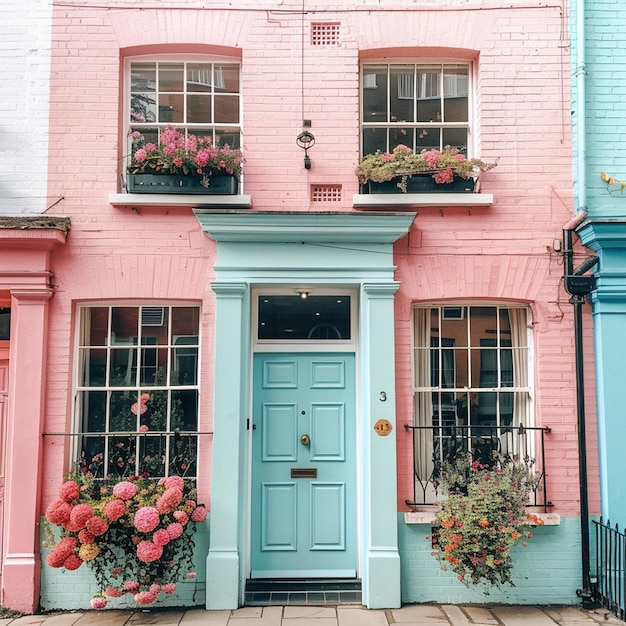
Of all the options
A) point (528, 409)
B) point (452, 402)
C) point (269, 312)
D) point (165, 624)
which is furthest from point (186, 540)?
point (528, 409)

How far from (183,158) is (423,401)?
3.54 m

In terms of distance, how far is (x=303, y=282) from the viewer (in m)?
6.41

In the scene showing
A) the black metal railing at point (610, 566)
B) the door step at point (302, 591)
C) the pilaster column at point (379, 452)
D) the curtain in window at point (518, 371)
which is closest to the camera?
the black metal railing at point (610, 566)

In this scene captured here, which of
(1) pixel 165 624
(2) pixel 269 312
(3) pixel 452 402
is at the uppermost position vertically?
(2) pixel 269 312

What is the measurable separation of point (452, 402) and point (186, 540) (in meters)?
3.02

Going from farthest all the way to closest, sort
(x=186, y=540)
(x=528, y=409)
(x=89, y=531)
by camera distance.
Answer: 1. (x=528, y=409)
2. (x=186, y=540)
3. (x=89, y=531)

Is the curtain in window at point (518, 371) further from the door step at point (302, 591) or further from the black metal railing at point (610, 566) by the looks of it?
the door step at point (302, 591)

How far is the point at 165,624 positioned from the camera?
5688mm

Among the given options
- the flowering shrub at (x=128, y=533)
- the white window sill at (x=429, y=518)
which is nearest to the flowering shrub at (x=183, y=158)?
the flowering shrub at (x=128, y=533)

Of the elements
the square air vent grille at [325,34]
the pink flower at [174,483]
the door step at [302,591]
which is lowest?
the door step at [302,591]

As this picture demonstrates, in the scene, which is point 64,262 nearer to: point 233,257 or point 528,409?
point 233,257

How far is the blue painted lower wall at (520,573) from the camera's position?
6.15 m

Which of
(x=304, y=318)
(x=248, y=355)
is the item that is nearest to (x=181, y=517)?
(x=248, y=355)

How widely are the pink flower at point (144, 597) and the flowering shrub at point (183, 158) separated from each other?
3.99 meters
